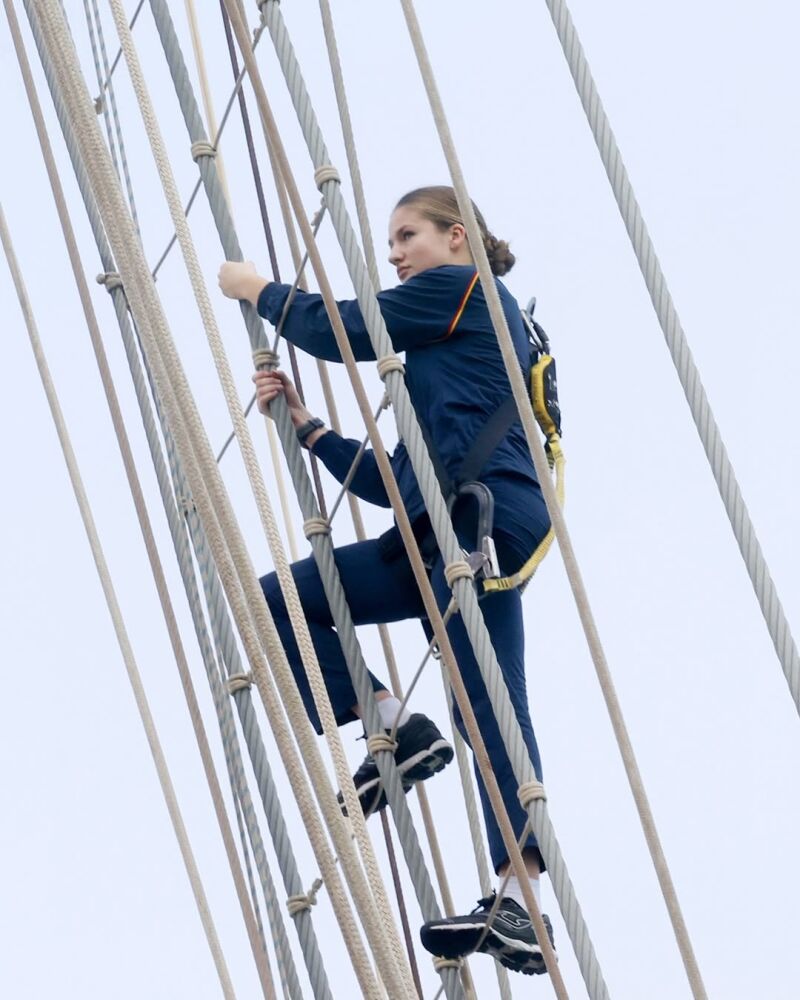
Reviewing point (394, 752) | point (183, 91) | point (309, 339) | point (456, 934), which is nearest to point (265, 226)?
point (183, 91)

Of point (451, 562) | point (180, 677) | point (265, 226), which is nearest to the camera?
point (451, 562)

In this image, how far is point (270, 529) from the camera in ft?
17.1

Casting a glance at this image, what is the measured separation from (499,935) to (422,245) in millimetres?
1631

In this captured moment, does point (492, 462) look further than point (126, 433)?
No

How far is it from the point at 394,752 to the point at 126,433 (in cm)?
123

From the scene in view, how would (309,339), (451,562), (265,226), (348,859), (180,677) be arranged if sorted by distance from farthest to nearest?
(265,226)
(180,677)
(309,339)
(451,562)
(348,859)

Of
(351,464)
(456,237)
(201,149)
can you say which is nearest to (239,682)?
(351,464)

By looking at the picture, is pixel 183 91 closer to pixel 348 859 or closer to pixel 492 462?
pixel 492 462

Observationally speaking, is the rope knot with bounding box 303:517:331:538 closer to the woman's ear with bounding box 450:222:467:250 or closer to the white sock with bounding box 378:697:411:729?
the white sock with bounding box 378:697:411:729

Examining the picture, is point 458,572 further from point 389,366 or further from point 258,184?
point 258,184

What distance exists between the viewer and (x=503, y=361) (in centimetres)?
541

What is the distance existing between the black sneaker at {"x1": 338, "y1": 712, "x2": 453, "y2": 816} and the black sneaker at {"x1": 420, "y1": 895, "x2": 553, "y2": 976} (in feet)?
1.57

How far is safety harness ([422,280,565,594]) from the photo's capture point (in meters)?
5.29

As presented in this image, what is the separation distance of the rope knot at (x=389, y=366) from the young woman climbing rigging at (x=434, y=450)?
0.17 metres
